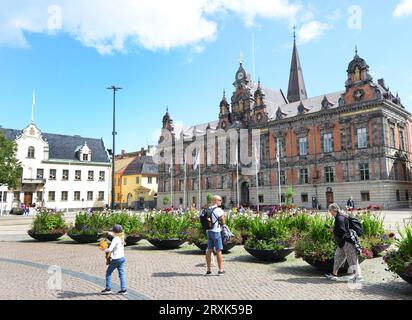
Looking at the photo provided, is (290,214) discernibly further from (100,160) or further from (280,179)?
(100,160)

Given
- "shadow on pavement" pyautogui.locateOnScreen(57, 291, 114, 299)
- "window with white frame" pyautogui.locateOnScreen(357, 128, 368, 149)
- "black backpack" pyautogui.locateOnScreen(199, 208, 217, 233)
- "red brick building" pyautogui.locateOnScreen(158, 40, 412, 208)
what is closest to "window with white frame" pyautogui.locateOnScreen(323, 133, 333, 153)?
"red brick building" pyautogui.locateOnScreen(158, 40, 412, 208)

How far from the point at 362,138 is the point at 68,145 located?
44992 mm

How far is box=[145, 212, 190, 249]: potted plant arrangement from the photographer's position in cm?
1347

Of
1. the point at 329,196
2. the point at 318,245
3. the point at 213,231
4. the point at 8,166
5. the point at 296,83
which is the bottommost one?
the point at 318,245

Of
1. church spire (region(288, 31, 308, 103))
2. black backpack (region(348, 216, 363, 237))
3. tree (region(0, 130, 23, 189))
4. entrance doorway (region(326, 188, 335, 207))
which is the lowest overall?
black backpack (region(348, 216, 363, 237))

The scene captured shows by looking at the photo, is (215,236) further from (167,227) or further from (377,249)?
(377,249)

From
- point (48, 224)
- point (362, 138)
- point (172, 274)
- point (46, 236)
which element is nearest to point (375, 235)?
point (172, 274)

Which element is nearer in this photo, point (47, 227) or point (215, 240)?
point (215, 240)

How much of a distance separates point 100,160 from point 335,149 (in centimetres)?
3774

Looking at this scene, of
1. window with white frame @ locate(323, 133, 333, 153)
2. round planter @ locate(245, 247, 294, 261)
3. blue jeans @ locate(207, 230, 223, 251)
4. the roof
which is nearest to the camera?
blue jeans @ locate(207, 230, 223, 251)

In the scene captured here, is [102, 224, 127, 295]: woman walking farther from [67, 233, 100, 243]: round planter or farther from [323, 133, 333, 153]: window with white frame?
[323, 133, 333, 153]: window with white frame

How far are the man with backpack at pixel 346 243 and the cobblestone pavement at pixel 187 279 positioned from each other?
1.22 ft

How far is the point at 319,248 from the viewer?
886 centimetres

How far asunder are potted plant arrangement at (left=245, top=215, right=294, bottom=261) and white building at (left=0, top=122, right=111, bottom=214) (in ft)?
149
